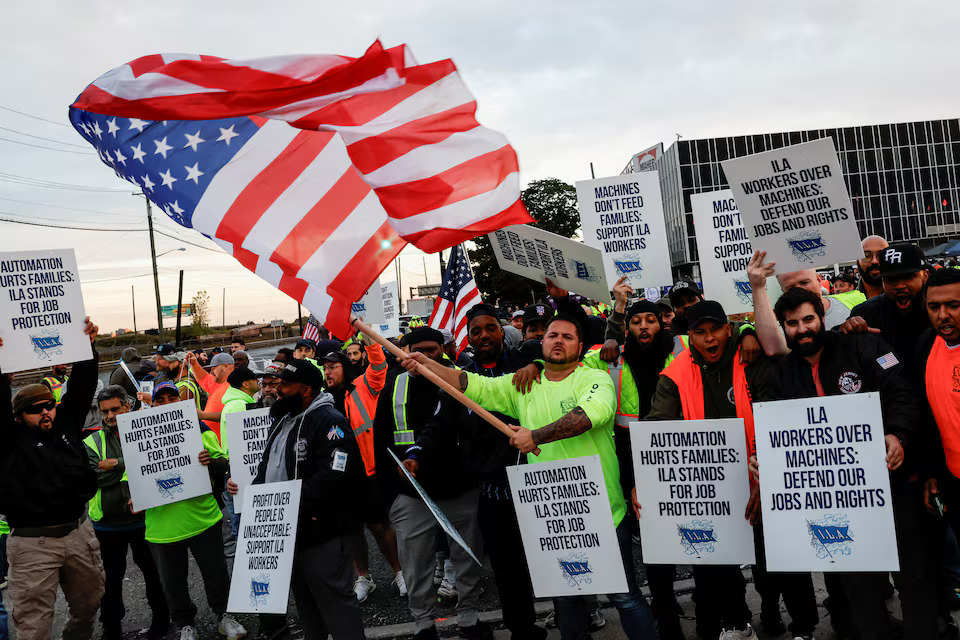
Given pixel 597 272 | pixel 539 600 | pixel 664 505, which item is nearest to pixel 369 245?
pixel 597 272

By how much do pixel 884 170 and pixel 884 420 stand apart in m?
91.7

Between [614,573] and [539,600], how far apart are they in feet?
7.17

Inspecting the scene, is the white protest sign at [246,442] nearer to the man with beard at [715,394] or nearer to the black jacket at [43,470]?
the black jacket at [43,470]

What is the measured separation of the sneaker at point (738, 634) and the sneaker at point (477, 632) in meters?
1.69

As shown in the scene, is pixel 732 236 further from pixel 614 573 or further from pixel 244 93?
pixel 244 93

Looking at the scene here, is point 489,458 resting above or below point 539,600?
above

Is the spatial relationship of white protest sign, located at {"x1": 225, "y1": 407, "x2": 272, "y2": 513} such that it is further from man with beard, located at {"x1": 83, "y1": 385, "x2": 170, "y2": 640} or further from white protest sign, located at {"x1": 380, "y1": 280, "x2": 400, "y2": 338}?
white protest sign, located at {"x1": 380, "y1": 280, "x2": 400, "y2": 338}

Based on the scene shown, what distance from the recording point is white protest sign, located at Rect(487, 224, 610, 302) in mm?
5137

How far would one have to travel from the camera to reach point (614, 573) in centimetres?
416

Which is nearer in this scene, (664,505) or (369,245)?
(664,505)

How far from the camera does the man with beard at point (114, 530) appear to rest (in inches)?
235

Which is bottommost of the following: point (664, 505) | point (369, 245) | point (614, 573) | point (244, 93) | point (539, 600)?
point (539, 600)

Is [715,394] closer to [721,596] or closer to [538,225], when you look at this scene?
[721,596]

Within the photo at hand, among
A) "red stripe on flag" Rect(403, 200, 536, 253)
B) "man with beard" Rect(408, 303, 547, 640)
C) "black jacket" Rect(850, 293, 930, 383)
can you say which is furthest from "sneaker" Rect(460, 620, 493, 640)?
"black jacket" Rect(850, 293, 930, 383)
